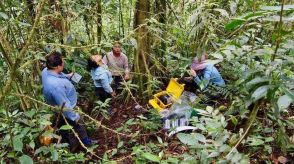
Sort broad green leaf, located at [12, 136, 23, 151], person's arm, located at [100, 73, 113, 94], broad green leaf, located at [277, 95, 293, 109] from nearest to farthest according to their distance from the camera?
broad green leaf, located at [277, 95, 293, 109]
broad green leaf, located at [12, 136, 23, 151]
person's arm, located at [100, 73, 113, 94]

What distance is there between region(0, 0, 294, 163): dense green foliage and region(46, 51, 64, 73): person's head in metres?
0.11

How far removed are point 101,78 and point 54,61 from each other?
5.58 ft

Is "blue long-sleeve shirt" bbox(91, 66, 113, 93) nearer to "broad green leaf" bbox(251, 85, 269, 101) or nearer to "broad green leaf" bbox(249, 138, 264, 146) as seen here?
"broad green leaf" bbox(249, 138, 264, 146)

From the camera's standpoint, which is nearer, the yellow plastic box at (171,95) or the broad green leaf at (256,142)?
the broad green leaf at (256,142)

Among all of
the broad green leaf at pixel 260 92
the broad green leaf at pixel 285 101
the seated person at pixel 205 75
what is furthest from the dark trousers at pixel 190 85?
the broad green leaf at pixel 285 101

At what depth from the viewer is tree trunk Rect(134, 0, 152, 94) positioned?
206 inches

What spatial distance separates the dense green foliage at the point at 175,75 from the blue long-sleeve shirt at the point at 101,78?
0.31 metres

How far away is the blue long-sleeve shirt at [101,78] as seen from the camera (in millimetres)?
5867

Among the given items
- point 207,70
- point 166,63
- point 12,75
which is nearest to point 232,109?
point 207,70

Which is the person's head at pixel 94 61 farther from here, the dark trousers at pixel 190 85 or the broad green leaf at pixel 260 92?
the broad green leaf at pixel 260 92

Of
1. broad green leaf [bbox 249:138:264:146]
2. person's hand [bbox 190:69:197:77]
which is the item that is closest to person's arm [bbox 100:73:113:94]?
person's hand [bbox 190:69:197:77]

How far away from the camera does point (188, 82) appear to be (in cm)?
536

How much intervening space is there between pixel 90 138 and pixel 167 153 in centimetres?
142

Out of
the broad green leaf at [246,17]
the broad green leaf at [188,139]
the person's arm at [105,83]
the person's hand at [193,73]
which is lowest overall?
the person's arm at [105,83]
